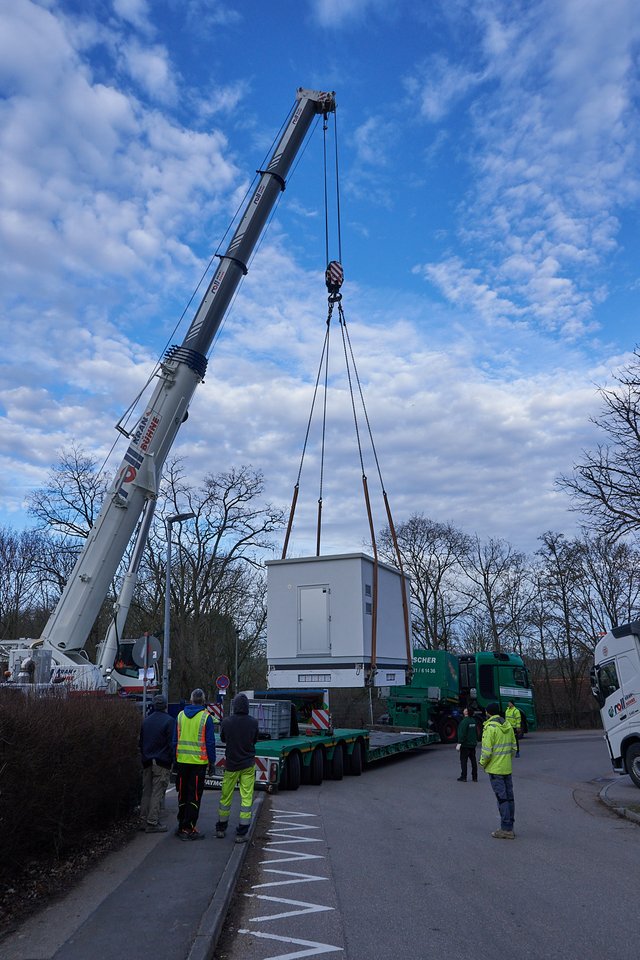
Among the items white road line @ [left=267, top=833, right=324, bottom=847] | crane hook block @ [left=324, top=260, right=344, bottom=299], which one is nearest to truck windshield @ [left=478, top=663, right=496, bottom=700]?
crane hook block @ [left=324, top=260, right=344, bottom=299]

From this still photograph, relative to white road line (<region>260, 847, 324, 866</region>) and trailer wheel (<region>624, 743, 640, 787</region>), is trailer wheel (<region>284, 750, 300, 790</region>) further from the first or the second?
trailer wheel (<region>624, 743, 640, 787</region>)

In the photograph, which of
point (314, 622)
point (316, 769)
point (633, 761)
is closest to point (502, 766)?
point (633, 761)

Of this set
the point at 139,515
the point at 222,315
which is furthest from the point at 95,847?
the point at 222,315

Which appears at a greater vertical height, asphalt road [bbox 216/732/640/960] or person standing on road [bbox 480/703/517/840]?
person standing on road [bbox 480/703/517/840]

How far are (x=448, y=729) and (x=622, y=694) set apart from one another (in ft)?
47.0

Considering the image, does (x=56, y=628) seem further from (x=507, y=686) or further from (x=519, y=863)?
(x=507, y=686)

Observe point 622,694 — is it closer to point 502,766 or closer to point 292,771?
point 502,766

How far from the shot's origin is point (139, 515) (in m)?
15.9

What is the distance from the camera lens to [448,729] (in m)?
27.9

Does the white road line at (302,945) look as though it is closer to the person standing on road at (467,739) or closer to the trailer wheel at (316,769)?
the trailer wheel at (316,769)

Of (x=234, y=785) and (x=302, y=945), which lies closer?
(x=302, y=945)

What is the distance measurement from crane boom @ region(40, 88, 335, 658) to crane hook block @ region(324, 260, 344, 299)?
1875mm

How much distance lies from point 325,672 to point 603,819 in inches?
245

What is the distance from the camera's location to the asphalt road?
5324 millimetres
